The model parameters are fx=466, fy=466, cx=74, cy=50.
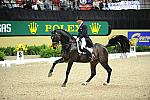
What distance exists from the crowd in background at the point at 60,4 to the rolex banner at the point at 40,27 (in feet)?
4.20

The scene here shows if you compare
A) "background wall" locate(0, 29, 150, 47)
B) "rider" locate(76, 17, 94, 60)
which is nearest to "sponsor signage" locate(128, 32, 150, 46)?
"background wall" locate(0, 29, 150, 47)

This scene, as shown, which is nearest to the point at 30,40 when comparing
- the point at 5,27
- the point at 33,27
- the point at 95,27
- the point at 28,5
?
the point at 33,27

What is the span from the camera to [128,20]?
37.3 meters

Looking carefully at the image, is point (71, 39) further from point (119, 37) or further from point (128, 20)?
point (128, 20)

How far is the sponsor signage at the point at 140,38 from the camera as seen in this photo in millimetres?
37625

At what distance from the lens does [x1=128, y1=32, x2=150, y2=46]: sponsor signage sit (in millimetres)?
37625

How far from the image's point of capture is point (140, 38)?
3816cm

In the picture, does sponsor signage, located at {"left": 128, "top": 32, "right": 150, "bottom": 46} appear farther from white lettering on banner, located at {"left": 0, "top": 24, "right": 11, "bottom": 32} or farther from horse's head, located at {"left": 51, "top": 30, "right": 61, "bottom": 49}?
horse's head, located at {"left": 51, "top": 30, "right": 61, "bottom": 49}

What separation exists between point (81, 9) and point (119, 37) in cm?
1752

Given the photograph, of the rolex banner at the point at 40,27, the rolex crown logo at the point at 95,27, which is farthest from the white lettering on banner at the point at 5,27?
the rolex crown logo at the point at 95,27

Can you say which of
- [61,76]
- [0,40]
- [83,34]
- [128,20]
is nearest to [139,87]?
[83,34]

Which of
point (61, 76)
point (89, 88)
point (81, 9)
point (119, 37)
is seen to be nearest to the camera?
point (89, 88)

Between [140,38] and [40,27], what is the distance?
8.69 meters

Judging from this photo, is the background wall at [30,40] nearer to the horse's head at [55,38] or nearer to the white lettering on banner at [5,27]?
the white lettering on banner at [5,27]
